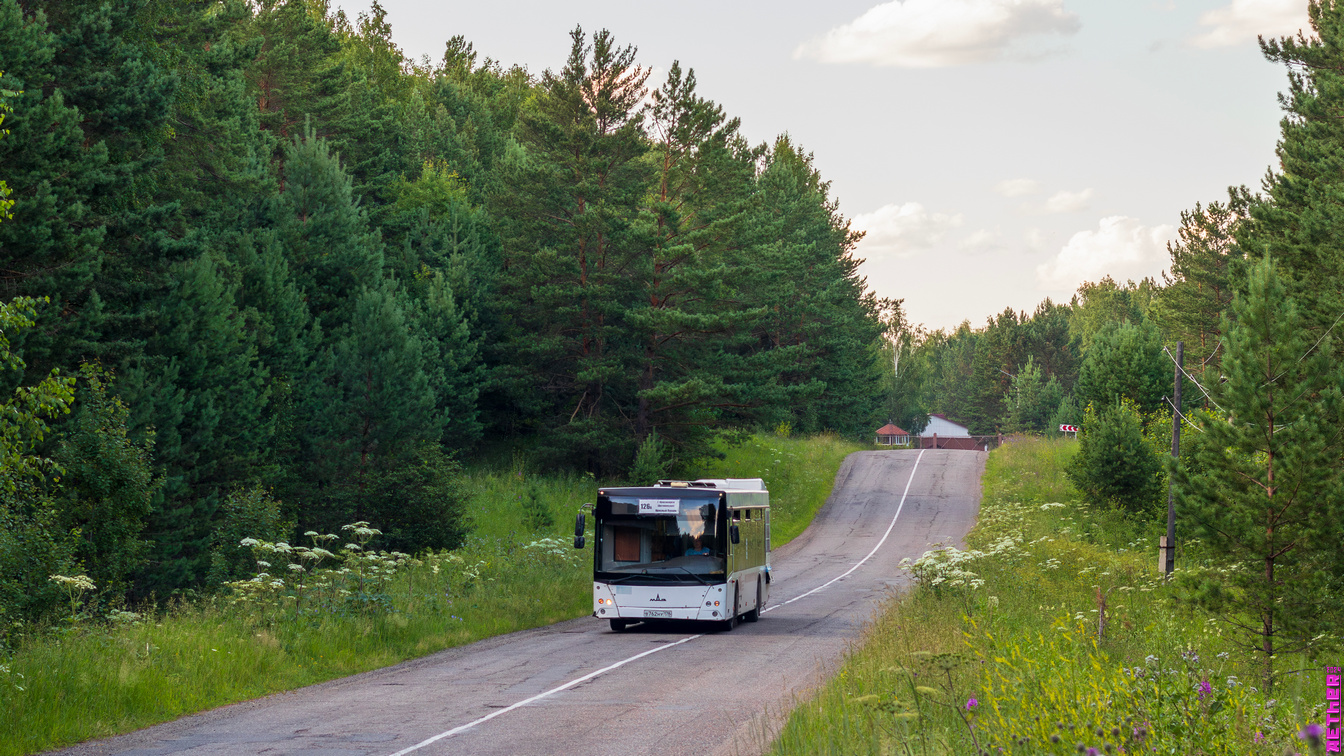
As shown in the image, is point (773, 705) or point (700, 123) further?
point (700, 123)

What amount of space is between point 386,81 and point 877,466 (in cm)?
4851

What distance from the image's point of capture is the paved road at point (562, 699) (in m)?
11.2

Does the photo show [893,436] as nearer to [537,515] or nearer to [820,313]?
[820,313]

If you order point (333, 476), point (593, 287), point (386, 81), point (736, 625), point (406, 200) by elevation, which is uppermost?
point (386, 81)

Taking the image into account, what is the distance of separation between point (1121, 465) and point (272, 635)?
34.0 meters

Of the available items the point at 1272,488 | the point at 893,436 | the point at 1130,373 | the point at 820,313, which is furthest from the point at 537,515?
the point at 893,436

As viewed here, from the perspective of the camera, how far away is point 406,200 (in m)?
59.1

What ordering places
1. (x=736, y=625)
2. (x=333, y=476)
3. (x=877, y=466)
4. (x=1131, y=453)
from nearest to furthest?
(x=736, y=625)
(x=333, y=476)
(x=1131, y=453)
(x=877, y=466)

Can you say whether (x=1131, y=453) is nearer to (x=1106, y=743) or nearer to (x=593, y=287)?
(x=593, y=287)

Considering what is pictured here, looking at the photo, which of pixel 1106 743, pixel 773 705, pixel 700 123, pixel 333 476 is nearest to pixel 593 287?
pixel 700 123

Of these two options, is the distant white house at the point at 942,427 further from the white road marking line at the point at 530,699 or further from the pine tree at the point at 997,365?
the white road marking line at the point at 530,699

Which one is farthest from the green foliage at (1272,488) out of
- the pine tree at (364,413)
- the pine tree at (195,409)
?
the pine tree at (364,413)

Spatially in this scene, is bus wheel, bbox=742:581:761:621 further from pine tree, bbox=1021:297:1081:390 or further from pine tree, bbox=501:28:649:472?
pine tree, bbox=1021:297:1081:390

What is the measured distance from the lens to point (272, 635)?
632 inches
